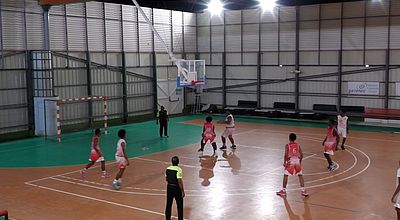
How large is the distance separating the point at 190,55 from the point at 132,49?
7.22 metres

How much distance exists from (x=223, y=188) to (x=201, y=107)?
84.5 feet

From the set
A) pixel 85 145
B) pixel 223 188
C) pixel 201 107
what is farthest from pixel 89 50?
pixel 223 188

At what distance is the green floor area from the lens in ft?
74.5

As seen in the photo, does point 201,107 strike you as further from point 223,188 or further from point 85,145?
point 223,188

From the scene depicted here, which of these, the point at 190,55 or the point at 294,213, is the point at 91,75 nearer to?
the point at 190,55

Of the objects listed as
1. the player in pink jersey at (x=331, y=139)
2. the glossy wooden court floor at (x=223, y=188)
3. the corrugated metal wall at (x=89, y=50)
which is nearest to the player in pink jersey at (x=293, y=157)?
the glossy wooden court floor at (x=223, y=188)

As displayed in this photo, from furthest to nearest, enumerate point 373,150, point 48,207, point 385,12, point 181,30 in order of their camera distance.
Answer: point 181,30, point 385,12, point 373,150, point 48,207

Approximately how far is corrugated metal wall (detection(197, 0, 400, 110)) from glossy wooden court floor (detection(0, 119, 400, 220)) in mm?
10918

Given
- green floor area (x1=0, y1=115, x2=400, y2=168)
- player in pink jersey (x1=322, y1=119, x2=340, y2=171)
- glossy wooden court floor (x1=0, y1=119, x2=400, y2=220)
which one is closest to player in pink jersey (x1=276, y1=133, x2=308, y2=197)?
glossy wooden court floor (x1=0, y1=119, x2=400, y2=220)

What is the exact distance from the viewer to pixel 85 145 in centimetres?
2655

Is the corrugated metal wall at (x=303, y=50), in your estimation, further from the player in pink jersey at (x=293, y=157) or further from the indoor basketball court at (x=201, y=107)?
the player in pink jersey at (x=293, y=157)

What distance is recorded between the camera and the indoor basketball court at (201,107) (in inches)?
627

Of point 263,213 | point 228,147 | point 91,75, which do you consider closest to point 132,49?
point 91,75

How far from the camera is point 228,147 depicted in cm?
2506
